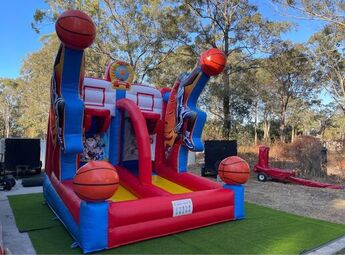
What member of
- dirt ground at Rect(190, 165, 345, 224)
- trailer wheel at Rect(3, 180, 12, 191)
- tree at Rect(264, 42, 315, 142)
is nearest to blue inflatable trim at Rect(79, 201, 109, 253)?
dirt ground at Rect(190, 165, 345, 224)

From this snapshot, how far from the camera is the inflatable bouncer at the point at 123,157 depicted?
394 centimetres

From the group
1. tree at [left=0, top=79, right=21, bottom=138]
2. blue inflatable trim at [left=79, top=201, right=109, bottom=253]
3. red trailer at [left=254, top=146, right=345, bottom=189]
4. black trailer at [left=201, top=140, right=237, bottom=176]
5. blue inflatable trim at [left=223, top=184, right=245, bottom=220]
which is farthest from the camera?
tree at [left=0, top=79, right=21, bottom=138]

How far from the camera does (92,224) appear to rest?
383 centimetres

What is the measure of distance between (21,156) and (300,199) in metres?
8.57

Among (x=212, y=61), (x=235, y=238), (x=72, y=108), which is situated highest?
(x=212, y=61)

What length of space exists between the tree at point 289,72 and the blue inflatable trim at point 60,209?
11.9 metres

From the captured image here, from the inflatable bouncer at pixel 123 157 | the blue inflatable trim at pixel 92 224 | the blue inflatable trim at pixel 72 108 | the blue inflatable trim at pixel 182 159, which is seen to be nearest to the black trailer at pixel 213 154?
the inflatable bouncer at pixel 123 157

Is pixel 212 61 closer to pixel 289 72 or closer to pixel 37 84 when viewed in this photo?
pixel 289 72

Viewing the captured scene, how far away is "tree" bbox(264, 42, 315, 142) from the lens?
1542 cm

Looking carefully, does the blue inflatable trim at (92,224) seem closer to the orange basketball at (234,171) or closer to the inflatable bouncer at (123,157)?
the inflatable bouncer at (123,157)

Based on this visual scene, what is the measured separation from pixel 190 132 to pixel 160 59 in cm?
1193

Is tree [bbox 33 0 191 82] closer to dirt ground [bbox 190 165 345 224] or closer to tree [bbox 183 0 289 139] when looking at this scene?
tree [bbox 183 0 289 139]

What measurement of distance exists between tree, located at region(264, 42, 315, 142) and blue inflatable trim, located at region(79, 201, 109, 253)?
507 inches

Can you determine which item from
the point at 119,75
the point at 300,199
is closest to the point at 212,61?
the point at 119,75
